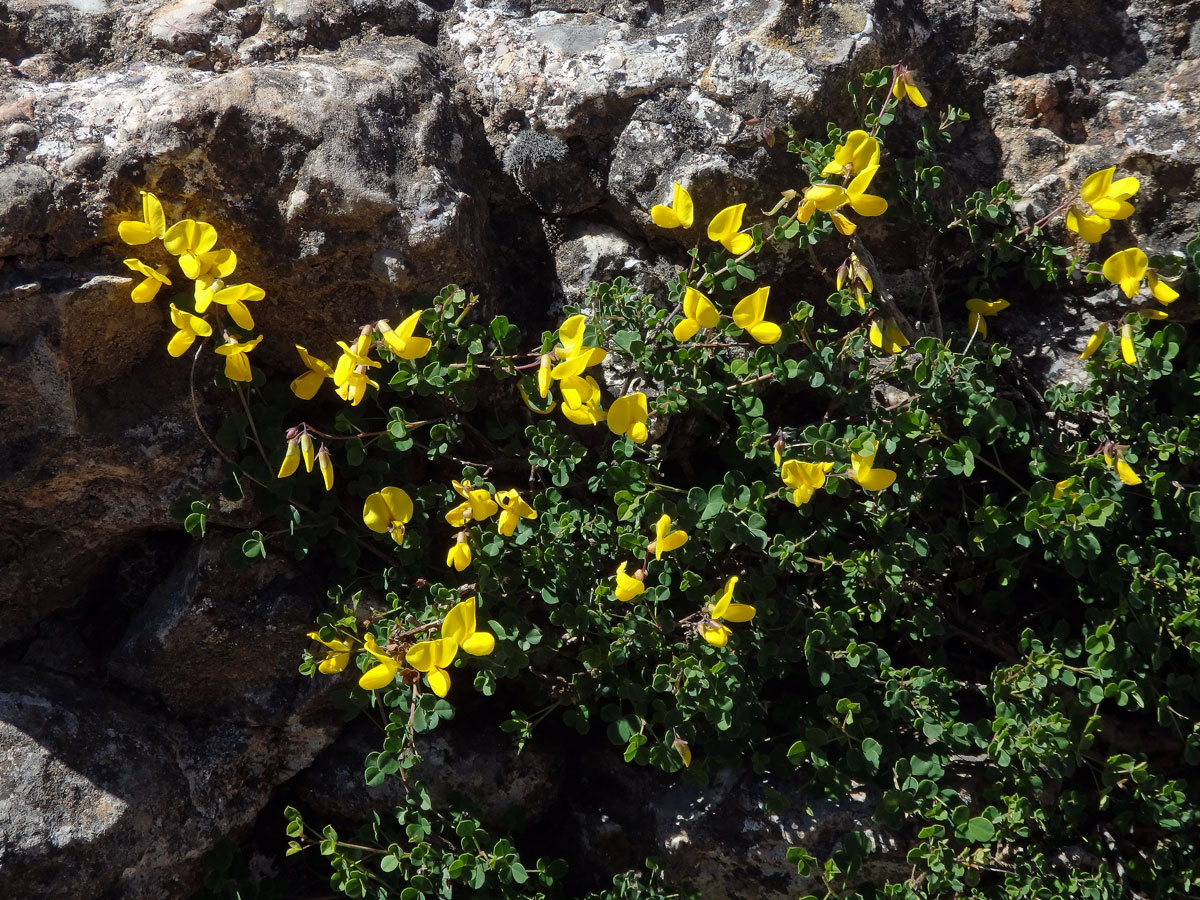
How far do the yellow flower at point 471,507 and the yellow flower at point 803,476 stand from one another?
0.67m

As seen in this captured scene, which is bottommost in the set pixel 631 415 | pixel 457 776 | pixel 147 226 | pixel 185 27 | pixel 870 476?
pixel 457 776

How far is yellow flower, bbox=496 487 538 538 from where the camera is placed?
2.29 m

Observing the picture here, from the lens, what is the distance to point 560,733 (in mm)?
2910

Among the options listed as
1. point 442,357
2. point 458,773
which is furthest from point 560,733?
point 442,357

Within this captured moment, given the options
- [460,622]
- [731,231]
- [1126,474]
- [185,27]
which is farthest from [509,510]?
[185,27]

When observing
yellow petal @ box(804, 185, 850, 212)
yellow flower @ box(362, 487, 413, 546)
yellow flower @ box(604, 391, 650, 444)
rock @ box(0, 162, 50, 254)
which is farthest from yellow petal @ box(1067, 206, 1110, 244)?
rock @ box(0, 162, 50, 254)

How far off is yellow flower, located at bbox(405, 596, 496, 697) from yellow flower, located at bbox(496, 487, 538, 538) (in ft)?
0.66

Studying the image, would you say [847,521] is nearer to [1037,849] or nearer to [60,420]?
[1037,849]

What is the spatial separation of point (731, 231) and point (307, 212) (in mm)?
995

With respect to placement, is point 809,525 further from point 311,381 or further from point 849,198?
point 311,381

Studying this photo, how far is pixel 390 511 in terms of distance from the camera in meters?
2.43

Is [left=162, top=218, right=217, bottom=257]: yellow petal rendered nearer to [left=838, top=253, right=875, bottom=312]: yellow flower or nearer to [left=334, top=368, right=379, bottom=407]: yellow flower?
[left=334, top=368, right=379, bottom=407]: yellow flower

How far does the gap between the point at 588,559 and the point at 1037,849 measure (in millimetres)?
1313

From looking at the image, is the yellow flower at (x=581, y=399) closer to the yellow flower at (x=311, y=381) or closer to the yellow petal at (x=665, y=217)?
the yellow petal at (x=665, y=217)
